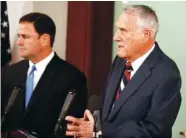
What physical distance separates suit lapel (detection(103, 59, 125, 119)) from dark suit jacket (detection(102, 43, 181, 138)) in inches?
0.6

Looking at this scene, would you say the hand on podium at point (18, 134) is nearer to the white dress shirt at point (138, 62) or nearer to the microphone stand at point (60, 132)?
the microphone stand at point (60, 132)

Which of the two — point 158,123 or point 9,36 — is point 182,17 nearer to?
point 158,123

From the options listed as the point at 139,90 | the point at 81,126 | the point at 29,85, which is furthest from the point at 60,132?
the point at 29,85

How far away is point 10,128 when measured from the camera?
166 centimetres

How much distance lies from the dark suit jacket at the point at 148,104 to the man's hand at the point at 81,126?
0.06 meters

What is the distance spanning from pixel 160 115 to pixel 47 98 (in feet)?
2.42

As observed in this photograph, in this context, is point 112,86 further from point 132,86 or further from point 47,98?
point 47,98

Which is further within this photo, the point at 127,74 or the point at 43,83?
the point at 43,83

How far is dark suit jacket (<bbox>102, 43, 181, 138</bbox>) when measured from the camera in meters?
1.39

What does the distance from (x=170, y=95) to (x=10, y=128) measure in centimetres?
69

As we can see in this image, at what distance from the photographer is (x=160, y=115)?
1.38m

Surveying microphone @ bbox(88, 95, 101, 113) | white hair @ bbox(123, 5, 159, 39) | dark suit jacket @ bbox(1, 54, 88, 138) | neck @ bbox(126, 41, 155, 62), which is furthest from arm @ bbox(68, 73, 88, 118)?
white hair @ bbox(123, 5, 159, 39)

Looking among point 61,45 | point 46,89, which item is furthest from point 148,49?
point 61,45

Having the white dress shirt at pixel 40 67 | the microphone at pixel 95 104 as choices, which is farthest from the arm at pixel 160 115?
the white dress shirt at pixel 40 67
